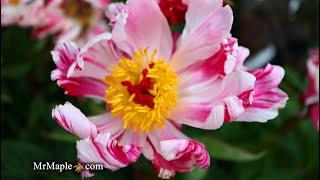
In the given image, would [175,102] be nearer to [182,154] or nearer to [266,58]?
[182,154]

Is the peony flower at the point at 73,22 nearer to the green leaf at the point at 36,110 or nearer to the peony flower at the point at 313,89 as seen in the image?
the green leaf at the point at 36,110

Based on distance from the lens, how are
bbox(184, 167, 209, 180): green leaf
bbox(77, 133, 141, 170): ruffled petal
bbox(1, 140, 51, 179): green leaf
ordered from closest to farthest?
bbox(77, 133, 141, 170): ruffled petal, bbox(184, 167, 209, 180): green leaf, bbox(1, 140, 51, 179): green leaf

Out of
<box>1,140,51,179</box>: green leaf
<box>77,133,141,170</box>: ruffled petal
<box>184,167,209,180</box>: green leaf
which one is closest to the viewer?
<box>77,133,141,170</box>: ruffled petal

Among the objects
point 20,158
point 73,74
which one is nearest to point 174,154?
point 73,74

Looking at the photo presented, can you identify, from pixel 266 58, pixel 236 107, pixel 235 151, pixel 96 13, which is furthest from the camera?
pixel 266 58

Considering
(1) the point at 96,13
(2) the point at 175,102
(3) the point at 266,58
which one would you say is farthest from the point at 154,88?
(3) the point at 266,58

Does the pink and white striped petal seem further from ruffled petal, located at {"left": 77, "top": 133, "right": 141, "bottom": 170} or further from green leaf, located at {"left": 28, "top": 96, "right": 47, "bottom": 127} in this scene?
green leaf, located at {"left": 28, "top": 96, "right": 47, "bottom": 127}

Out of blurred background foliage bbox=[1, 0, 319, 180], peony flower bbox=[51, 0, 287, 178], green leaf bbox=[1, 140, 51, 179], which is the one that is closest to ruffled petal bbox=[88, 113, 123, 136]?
peony flower bbox=[51, 0, 287, 178]
